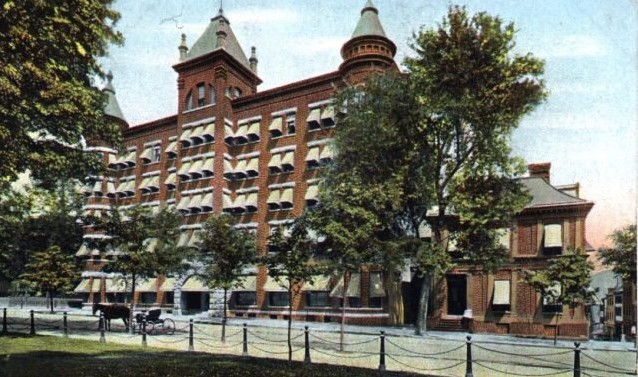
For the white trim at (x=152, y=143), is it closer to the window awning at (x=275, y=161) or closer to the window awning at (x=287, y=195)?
the window awning at (x=275, y=161)

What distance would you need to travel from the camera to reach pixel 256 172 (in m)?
32.9

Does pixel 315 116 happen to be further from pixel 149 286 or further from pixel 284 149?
pixel 149 286

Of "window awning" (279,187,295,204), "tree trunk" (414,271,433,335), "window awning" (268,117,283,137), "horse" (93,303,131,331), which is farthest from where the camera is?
"window awning" (268,117,283,137)

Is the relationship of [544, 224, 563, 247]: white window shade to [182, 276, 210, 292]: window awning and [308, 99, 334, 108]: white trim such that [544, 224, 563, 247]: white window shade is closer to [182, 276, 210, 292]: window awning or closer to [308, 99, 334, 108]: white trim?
[308, 99, 334, 108]: white trim

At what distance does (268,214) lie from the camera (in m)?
32.2

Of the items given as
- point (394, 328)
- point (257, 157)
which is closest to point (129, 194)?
point (257, 157)

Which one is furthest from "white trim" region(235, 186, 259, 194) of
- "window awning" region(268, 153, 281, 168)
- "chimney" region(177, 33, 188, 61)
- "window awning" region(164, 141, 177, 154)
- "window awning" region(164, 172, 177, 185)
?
"chimney" region(177, 33, 188, 61)

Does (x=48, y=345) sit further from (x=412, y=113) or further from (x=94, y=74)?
(x=412, y=113)

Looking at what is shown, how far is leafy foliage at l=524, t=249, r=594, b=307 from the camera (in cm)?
2164

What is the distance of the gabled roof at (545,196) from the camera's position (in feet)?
83.3

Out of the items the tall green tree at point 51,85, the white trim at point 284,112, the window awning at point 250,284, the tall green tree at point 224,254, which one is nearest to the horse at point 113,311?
the tall green tree at point 224,254

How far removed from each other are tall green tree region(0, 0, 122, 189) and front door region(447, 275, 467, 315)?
68.0 ft

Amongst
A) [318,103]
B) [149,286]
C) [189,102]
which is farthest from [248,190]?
[149,286]

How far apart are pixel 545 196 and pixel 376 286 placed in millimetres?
11084
